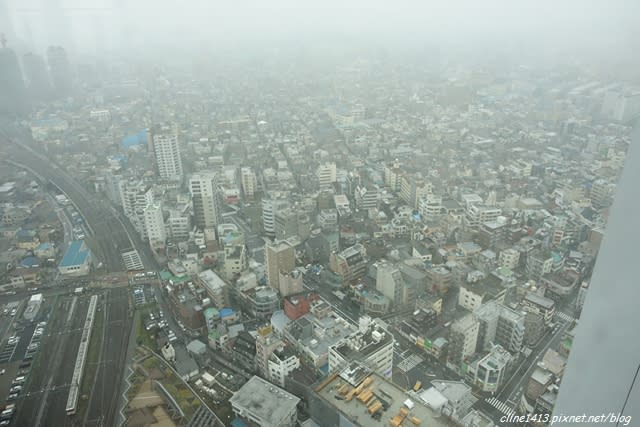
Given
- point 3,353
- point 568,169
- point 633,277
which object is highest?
point 633,277

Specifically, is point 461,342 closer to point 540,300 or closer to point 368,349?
point 368,349

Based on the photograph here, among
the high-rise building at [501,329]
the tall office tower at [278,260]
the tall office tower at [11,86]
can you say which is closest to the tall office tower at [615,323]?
the high-rise building at [501,329]

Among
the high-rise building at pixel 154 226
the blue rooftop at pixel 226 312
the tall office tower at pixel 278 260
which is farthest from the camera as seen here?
the high-rise building at pixel 154 226

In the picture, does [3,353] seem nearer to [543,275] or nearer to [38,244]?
[38,244]

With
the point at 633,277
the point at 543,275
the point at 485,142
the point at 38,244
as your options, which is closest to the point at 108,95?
the point at 38,244

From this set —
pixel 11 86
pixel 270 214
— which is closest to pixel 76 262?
pixel 270 214

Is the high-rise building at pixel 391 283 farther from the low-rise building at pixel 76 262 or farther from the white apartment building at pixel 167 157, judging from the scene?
the white apartment building at pixel 167 157
